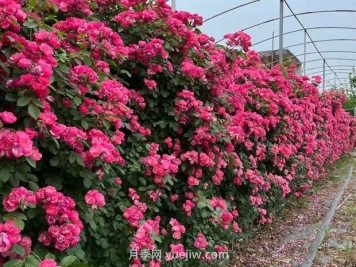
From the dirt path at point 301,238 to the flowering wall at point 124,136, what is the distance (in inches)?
9.0

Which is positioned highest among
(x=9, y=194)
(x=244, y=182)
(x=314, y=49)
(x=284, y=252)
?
(x=314, y=49)

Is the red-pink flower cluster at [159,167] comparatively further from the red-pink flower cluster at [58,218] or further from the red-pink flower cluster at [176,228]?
the red-pink flower cluster at [58,218]

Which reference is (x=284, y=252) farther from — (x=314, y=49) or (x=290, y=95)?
(x=314, y=49)

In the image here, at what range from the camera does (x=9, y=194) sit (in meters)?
1.01

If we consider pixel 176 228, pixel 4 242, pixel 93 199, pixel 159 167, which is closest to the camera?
pixel 4 242

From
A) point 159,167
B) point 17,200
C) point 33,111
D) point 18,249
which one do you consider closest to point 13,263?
point 18,249

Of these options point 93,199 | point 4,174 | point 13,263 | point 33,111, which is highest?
point 33,111

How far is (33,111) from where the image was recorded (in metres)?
1.09

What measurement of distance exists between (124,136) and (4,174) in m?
0.87

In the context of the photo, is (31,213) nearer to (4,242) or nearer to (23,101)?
(4,242)

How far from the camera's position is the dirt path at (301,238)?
262 cm

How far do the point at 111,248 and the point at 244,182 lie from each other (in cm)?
122

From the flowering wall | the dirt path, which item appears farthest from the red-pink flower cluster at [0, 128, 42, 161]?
the dirt path

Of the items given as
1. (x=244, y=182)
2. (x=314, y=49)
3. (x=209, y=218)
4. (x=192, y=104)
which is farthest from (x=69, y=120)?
(x=314, y=49)
